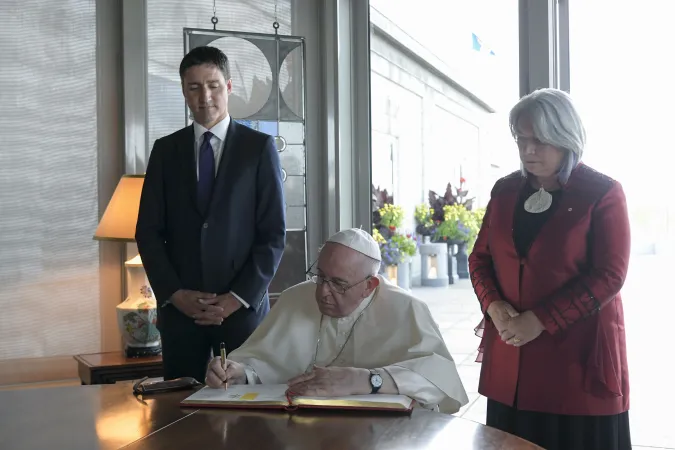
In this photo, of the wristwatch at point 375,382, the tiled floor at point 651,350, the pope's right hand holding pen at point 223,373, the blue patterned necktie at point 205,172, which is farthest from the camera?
the blue patterned necktie at point 205,172

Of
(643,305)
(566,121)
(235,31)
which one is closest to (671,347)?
(643,305)

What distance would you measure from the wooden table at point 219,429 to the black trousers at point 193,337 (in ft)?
2.74

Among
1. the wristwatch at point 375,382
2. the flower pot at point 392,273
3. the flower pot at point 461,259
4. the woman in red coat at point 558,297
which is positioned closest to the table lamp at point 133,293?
the flower pot at point 392,273

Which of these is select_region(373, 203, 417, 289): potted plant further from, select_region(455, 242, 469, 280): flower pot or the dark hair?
the dark hair

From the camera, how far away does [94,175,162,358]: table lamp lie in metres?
3.57

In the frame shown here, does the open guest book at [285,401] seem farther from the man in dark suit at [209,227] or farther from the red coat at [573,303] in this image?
the man in dark suit at [209,227]

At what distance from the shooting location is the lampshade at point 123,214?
140 inches

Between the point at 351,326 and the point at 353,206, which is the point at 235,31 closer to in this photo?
the point at 353,206

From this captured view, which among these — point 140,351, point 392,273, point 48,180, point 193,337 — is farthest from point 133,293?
point 392,273

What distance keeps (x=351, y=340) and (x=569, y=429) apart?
654 mm

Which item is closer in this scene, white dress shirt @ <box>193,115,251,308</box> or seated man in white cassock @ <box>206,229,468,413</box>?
seated man in white cassock @ <box>206,229,468,413</box>

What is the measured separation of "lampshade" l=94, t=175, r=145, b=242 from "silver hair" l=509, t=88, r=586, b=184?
200cm

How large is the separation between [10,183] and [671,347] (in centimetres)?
313

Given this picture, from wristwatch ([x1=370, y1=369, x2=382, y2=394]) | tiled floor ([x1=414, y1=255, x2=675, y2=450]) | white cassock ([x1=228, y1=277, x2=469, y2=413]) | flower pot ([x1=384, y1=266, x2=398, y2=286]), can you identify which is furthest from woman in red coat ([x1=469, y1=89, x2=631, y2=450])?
flower pot ([x1=384, y1=266, x2=398, y2=286])
